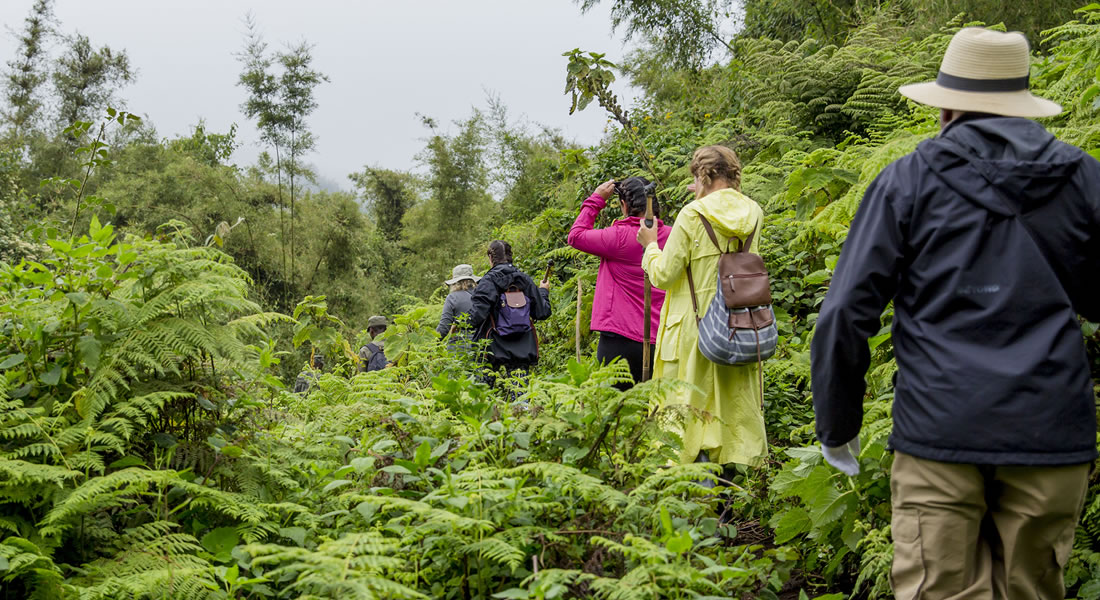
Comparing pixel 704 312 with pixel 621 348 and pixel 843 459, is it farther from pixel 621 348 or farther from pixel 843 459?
pixel 843 459

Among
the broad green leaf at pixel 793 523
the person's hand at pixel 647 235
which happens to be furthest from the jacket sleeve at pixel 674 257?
the broad green leaf at pixel 793 523

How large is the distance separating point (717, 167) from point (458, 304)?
11.5 feet

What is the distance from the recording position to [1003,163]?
82.0 inches

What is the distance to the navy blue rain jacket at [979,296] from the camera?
201cm

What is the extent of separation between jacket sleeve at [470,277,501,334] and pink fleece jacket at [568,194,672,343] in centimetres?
134

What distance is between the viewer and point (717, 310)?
4266 millimetres

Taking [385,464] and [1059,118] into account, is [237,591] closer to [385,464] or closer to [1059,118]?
[385,464]

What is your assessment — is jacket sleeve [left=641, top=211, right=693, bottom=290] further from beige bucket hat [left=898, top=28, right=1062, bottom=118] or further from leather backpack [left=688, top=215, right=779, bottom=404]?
beige bucket hat [left=898, top=28, right=1062, bottom=118]

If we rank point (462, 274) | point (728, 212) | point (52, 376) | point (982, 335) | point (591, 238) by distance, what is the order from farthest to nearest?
point (462, 274), point (591, 238), point (728, 212), point (52, 376), point (982, 335)

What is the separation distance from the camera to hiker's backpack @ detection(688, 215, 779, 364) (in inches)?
164

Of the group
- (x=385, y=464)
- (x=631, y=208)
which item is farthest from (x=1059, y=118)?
(x=385, y=464)

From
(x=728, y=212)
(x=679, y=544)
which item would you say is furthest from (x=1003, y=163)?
(x=728, y=212)

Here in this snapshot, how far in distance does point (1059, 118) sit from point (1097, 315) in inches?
102

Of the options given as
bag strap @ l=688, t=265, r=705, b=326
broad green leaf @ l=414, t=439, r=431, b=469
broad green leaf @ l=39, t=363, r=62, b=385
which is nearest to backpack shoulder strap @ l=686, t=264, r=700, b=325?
bag strap @ l=688, t=265, r=705, b=326
